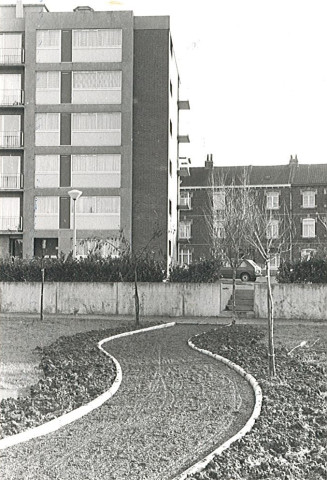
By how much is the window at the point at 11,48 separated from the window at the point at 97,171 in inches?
307

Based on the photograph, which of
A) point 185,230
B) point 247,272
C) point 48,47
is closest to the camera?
point 247,272

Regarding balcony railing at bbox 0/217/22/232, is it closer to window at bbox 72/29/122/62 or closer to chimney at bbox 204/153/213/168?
window at bbox 72/29/122/62

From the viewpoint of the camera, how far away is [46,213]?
4159cm

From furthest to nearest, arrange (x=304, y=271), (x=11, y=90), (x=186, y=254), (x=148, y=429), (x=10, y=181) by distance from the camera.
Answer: (x=186, y=254), (x=11, y=90), (x=10, y=181), (x=304, y=271), (x=148, y=429)

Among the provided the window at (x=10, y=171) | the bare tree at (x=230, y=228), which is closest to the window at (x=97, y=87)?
the window at (x=10, y=171)

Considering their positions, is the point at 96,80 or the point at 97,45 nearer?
the point at 97,45

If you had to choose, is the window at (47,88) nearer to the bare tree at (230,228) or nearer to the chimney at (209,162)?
the bare tree at (230,228)

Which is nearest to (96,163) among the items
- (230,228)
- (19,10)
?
(230,228)

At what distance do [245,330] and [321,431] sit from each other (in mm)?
9963

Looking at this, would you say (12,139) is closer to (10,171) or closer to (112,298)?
(10,171)

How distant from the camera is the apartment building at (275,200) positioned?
60125mm

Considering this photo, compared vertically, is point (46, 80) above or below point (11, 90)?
above

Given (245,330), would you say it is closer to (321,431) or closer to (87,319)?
(87,319)

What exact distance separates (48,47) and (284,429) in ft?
126
